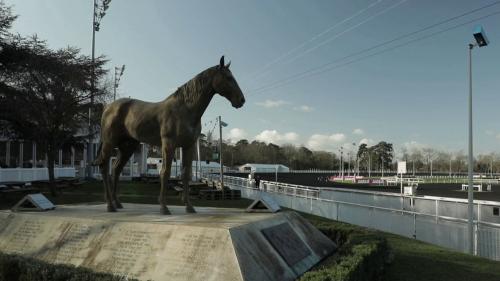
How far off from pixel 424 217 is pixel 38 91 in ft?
66.1

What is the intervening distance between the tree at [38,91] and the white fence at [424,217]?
46.1 ft

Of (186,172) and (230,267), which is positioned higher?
(186,172)

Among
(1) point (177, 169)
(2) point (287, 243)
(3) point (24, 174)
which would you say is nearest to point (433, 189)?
(1) point (177, 169)

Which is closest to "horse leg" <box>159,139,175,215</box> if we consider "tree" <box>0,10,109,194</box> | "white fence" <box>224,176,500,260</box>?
"white fence" <box>224,176,500,260</box>

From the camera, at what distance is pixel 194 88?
8.22m

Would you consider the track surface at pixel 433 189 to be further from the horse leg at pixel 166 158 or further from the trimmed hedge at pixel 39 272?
the trimmed hedge at pixel 39 272

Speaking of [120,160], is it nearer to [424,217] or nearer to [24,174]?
[424,217]

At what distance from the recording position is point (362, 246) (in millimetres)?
7844

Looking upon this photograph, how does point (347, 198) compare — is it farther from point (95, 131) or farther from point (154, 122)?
point (95, 131)

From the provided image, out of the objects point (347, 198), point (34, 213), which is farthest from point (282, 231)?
point (347, 198)

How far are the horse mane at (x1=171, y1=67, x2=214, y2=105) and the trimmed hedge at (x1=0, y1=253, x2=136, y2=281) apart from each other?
344 cm

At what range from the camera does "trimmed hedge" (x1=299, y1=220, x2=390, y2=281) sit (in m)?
5.76

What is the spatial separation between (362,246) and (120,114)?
522 cm

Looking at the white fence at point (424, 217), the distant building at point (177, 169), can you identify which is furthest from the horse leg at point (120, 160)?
the distant building at point (177, 169)
